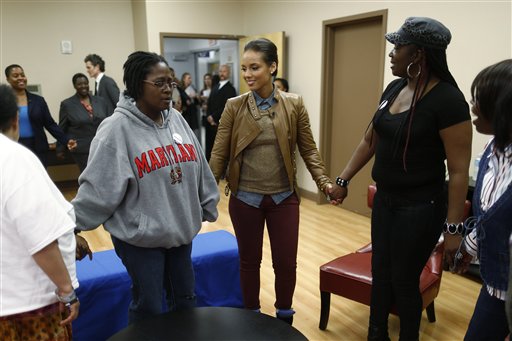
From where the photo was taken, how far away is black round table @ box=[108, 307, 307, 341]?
1.36m

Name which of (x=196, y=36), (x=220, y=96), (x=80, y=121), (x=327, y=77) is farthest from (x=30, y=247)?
(x=196, y=36)

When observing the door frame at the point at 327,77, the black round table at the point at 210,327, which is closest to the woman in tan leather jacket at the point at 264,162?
the black round table at the point at 210,327

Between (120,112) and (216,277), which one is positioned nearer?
(120,112)

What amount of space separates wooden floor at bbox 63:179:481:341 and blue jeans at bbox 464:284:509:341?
40.2 inches

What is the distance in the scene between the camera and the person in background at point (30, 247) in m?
1.13

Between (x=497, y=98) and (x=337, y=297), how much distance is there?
5.96 feet

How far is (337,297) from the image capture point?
8.98ft

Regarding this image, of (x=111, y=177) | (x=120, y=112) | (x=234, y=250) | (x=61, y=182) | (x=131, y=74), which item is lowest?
(x=61, y=182)

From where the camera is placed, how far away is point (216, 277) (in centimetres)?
242

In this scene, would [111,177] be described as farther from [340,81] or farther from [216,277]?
[340,81]

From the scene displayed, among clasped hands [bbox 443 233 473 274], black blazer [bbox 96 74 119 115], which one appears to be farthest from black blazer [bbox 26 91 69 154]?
clasped hands [bbox 443 233 473 274]

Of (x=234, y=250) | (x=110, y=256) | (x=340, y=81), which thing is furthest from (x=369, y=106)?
(x=110, y=256)

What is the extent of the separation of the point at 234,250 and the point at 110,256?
0.68 m

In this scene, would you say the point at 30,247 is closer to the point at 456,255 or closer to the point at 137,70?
the point at 137,70
